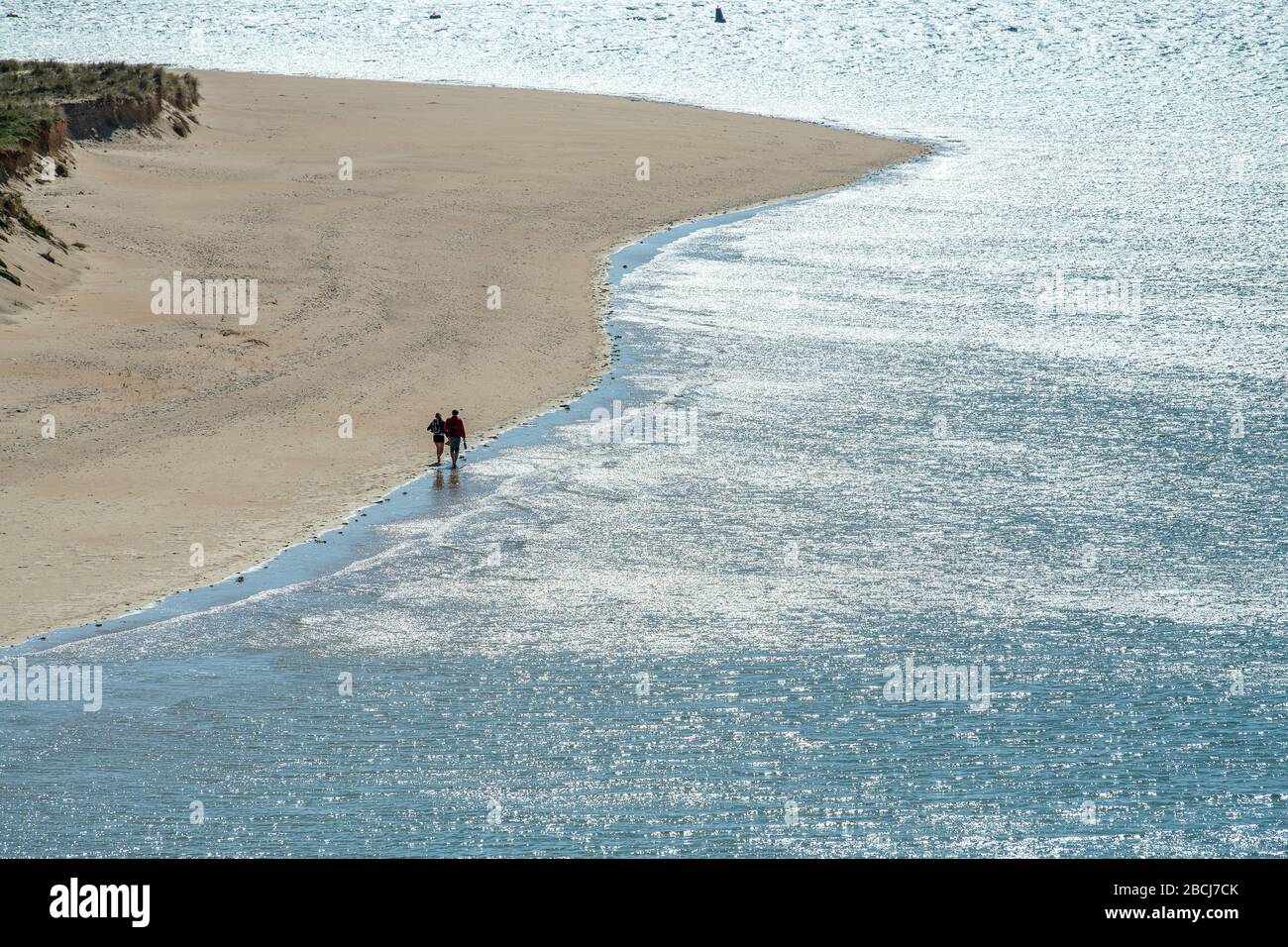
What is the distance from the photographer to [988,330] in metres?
47.9

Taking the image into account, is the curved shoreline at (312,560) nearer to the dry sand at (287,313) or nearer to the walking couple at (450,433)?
the dry sand at (287,313)

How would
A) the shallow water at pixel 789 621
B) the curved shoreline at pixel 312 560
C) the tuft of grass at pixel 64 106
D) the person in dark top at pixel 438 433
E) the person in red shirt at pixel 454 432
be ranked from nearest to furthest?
the shallow water at pixel 789 621
the curved shoreline at pixel 312 560
the person in dark top at pixel 438 433
the person in red shirt at pixel 454 432
the tuft of grass at pixel 64 106

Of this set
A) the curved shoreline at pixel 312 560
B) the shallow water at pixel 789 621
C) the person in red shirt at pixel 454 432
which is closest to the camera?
the shallow water at pixel 789 621

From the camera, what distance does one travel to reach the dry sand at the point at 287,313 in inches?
1152

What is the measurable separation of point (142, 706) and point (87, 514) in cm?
754

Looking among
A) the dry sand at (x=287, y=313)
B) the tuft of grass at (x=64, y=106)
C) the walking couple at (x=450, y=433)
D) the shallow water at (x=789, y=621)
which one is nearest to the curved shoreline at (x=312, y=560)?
the shallow water at (x=789, y=621)

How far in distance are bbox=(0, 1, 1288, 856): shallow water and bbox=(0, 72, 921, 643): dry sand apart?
6.86ft

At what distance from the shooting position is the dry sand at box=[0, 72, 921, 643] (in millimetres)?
29250

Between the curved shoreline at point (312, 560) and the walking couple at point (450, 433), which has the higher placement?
the walking couple at point (450, 433)

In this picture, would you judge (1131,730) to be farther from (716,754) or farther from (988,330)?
(988,330)

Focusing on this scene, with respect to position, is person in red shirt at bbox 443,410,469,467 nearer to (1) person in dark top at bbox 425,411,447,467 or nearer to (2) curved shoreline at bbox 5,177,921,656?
(1) person in dark top at bbox 425,411,447,467

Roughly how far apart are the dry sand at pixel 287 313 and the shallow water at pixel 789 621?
2.09 meters

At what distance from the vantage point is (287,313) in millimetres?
43719

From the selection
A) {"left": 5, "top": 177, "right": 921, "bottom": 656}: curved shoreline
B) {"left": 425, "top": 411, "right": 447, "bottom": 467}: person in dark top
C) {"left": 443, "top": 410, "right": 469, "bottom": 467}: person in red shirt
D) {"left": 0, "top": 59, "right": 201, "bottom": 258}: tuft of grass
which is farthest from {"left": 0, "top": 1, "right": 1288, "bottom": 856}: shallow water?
{"left": 0, "top": 59, "right": 201, "bottom": 258}: tuft of grass
